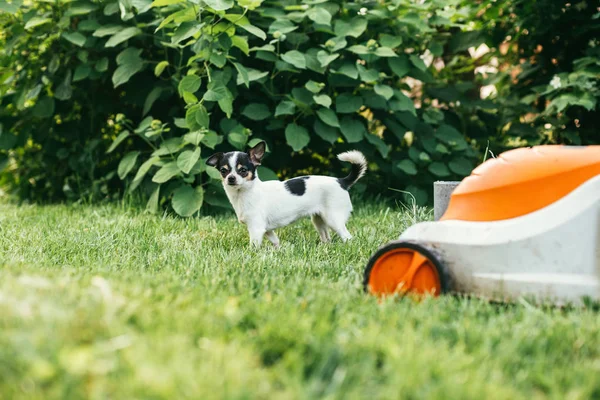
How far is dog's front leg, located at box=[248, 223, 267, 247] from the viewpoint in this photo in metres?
3.12

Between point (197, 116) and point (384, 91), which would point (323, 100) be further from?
point (197, 116)

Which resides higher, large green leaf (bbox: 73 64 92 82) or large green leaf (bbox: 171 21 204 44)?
large green leaf (bbox: 171 21 204 44)

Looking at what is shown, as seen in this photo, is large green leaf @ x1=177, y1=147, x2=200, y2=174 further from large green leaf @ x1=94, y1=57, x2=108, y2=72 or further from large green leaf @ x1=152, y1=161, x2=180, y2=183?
large green leaf @ x1=94, y1=57, x2=108, y2=72

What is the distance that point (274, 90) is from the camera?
4352 mm

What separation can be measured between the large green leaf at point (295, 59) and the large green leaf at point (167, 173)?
37.8 inches

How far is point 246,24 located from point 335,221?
129cm

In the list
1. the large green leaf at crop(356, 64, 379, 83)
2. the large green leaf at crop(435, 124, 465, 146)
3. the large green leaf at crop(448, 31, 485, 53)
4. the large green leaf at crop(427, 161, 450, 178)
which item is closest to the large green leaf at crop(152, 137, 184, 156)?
the large green leaf at crop(356, 64, 379, 83)

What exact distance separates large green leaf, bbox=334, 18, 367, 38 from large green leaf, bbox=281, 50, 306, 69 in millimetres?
380

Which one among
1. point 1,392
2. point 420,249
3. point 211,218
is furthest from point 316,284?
point 211,218

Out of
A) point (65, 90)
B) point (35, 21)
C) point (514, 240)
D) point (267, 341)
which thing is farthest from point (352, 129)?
point (267, 341)

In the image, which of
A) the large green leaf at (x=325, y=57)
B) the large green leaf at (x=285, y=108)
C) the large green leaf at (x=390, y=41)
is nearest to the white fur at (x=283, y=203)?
the large green leaf at (x=285, y=108)

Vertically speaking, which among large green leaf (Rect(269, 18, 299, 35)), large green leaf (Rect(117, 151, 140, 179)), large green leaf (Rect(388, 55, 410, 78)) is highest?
large green leaf (Rect(269, 18, 299, 35))

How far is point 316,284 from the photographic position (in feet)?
7.02

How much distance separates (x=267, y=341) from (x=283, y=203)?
181 centimetres
